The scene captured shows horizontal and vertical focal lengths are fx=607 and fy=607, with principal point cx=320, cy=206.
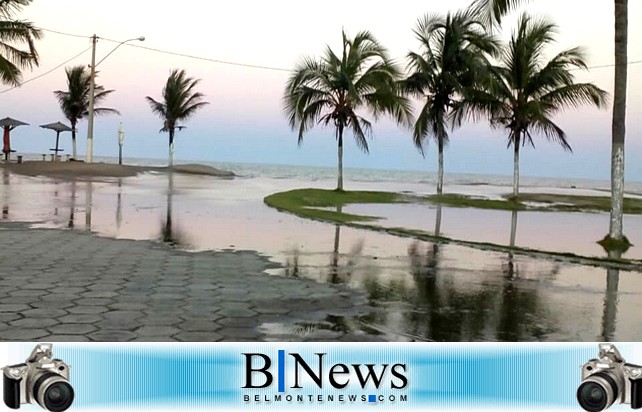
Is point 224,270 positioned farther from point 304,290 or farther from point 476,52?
point 476,52

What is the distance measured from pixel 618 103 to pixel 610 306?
607cm

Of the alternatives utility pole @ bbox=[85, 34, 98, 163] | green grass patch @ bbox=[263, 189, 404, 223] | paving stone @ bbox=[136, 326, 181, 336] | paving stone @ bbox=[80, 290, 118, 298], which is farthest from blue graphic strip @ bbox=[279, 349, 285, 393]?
utility pole @ bbox=[85, 34, 98, 163]

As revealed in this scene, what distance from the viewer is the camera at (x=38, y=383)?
2480mm

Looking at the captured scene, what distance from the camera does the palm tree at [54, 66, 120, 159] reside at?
3919 centimetres

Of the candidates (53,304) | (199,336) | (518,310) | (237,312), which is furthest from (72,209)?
(518,310)

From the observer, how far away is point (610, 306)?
19.0 feet

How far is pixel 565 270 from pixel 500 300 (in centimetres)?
257

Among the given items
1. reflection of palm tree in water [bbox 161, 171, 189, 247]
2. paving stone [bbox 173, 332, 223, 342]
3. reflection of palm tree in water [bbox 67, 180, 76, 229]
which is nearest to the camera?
paving stone [bbox 173, 332, 223, 342]

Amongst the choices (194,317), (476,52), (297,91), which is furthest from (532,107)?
(194,317)

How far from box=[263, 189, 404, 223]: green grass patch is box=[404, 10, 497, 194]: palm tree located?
3.30m

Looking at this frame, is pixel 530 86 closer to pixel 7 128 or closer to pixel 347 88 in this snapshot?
pixel 347 88

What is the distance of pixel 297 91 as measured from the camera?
2319 cm

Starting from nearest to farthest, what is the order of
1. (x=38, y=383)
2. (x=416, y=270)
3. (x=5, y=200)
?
(x=38, y=383)
(x=416, y=270)
(x=5, y=200)

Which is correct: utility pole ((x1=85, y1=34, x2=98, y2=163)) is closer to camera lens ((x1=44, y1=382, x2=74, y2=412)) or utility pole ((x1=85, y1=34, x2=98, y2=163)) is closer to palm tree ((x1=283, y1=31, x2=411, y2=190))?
palm tree ((x1=283, y1=31, x2=411, y2=190))
